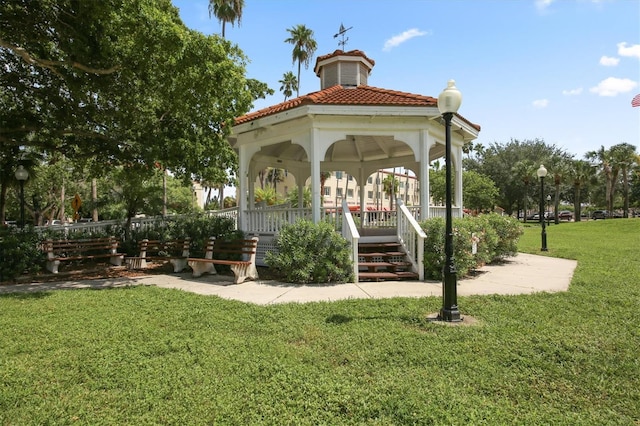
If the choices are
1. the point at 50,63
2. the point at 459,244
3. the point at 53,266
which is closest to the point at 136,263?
the point at 53,266

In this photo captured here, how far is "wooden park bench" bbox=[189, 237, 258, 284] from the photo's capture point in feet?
27.6

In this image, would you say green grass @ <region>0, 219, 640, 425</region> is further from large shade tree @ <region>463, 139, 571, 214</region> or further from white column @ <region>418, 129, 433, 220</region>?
large shade tree @ <region>463, 139, 571, 214</region>

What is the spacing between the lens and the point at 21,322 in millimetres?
5348

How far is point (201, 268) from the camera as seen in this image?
9539 millimetres

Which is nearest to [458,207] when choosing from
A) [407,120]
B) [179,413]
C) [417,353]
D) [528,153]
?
[407,120]

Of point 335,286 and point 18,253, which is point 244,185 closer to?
point 335,286

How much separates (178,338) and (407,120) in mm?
7752

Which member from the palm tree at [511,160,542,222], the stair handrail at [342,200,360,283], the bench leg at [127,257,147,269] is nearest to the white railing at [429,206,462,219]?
the stair handrail at [342,200,360,283]

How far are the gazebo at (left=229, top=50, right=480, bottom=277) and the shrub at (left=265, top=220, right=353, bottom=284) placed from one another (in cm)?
41

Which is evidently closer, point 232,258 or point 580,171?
point 232,258

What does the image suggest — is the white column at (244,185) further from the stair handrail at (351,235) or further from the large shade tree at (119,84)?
the stair handrail at (351,235)

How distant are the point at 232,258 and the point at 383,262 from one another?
162 inches

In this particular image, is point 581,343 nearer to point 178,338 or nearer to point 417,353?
point 417,353

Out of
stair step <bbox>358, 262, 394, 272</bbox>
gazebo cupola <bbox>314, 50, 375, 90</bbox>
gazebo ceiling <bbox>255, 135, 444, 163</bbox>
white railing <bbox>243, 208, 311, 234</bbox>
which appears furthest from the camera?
gazebo ceiling <bbox>255, 135, 444, 163</bbox>
